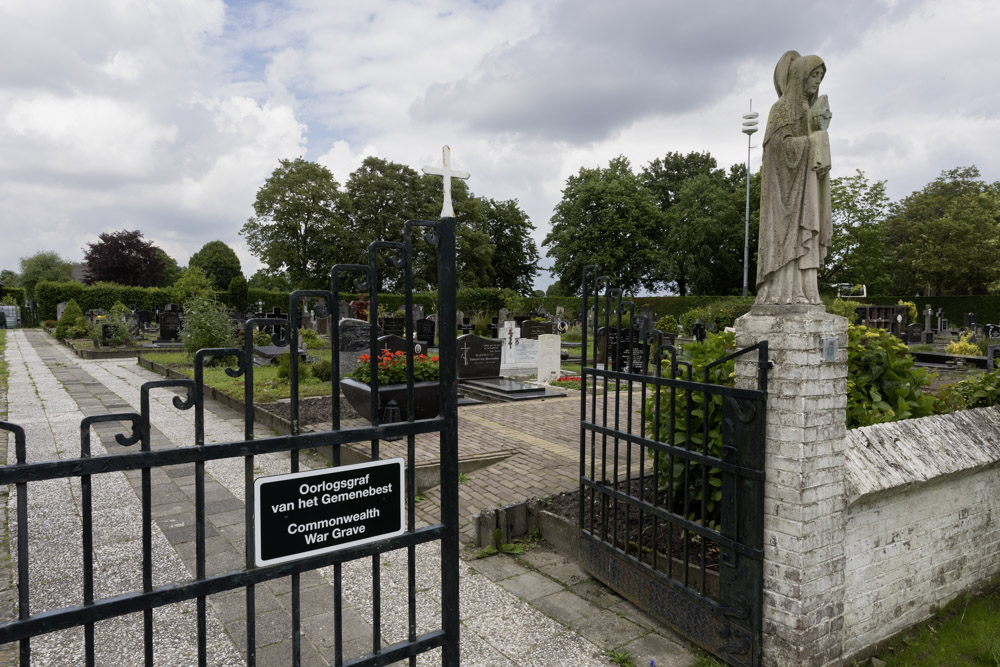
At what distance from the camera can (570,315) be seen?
117 feet

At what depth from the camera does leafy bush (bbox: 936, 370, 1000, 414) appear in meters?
4.62

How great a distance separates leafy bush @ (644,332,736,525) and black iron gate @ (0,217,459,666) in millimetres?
1653

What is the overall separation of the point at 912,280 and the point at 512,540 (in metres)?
44.1

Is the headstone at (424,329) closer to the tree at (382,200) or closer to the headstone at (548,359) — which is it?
the headstone at (548,359)

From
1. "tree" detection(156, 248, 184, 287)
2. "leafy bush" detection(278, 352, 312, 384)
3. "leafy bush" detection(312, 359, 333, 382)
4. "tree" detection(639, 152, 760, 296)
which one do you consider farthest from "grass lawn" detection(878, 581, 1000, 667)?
"tree" detection(156, 248, 184, 287)

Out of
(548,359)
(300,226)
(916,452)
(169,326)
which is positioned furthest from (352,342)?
(300,226)

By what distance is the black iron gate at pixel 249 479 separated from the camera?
1493mm

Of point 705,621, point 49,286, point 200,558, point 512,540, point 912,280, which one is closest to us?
point 200,558

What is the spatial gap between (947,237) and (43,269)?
85.3m

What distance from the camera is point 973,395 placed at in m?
4.71

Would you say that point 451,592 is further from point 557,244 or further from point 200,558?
point 557,244

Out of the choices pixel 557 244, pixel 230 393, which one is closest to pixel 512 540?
pixel 230 393

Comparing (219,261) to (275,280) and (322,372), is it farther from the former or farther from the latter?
(322,372)

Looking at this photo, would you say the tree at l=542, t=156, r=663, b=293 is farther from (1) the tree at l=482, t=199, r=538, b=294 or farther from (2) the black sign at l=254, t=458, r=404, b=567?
(2) the black sign at l=254, t=458, r=404, b=567
